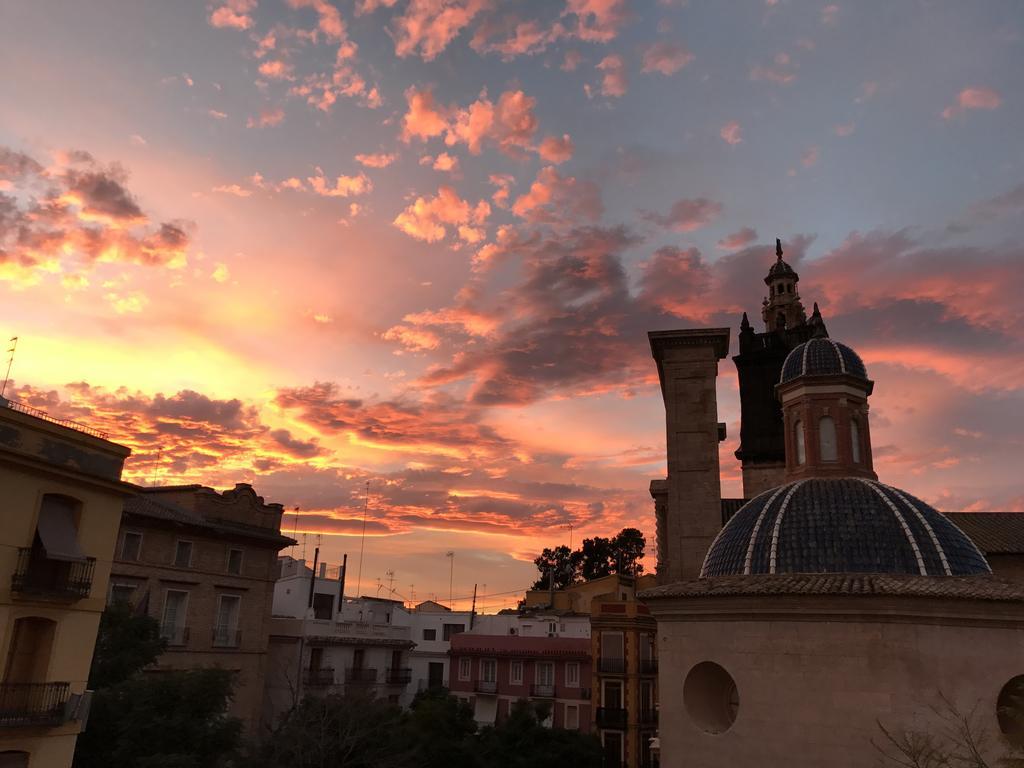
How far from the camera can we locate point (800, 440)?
2303 cm

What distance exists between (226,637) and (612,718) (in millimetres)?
19170

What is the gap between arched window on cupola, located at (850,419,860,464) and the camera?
73.5ft

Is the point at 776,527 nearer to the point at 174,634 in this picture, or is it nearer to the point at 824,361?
the point at 824,361

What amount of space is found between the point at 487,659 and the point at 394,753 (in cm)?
1741

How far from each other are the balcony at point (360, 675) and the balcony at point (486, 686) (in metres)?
6.41

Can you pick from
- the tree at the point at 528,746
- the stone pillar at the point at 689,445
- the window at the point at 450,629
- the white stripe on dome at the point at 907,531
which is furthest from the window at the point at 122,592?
the window at the point at 450,629

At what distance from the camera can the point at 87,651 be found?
19.3 m

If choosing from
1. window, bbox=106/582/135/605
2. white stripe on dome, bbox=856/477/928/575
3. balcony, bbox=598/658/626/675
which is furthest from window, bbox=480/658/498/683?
white stripe on dome, bbox=856/477/928/575

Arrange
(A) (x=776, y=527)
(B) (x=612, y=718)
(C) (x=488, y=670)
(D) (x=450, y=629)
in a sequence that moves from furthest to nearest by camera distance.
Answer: (D) (x=450, y=629), (C) (x=488, y=670), (B) (x=612, y=718), (A) (x=776, y=527)

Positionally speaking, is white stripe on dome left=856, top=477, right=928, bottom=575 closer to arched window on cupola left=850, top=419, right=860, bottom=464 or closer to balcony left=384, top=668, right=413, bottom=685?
arched window on cupola left=850, top=419, right=860, bottom=464

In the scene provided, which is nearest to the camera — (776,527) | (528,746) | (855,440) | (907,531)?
(907,531)

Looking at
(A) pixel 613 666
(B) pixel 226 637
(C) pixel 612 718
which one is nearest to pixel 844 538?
(A) pixel 613 666

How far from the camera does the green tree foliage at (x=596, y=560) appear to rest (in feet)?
281

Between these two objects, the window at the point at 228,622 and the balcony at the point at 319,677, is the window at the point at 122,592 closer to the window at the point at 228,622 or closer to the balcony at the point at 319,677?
the window at the point at 228,622
